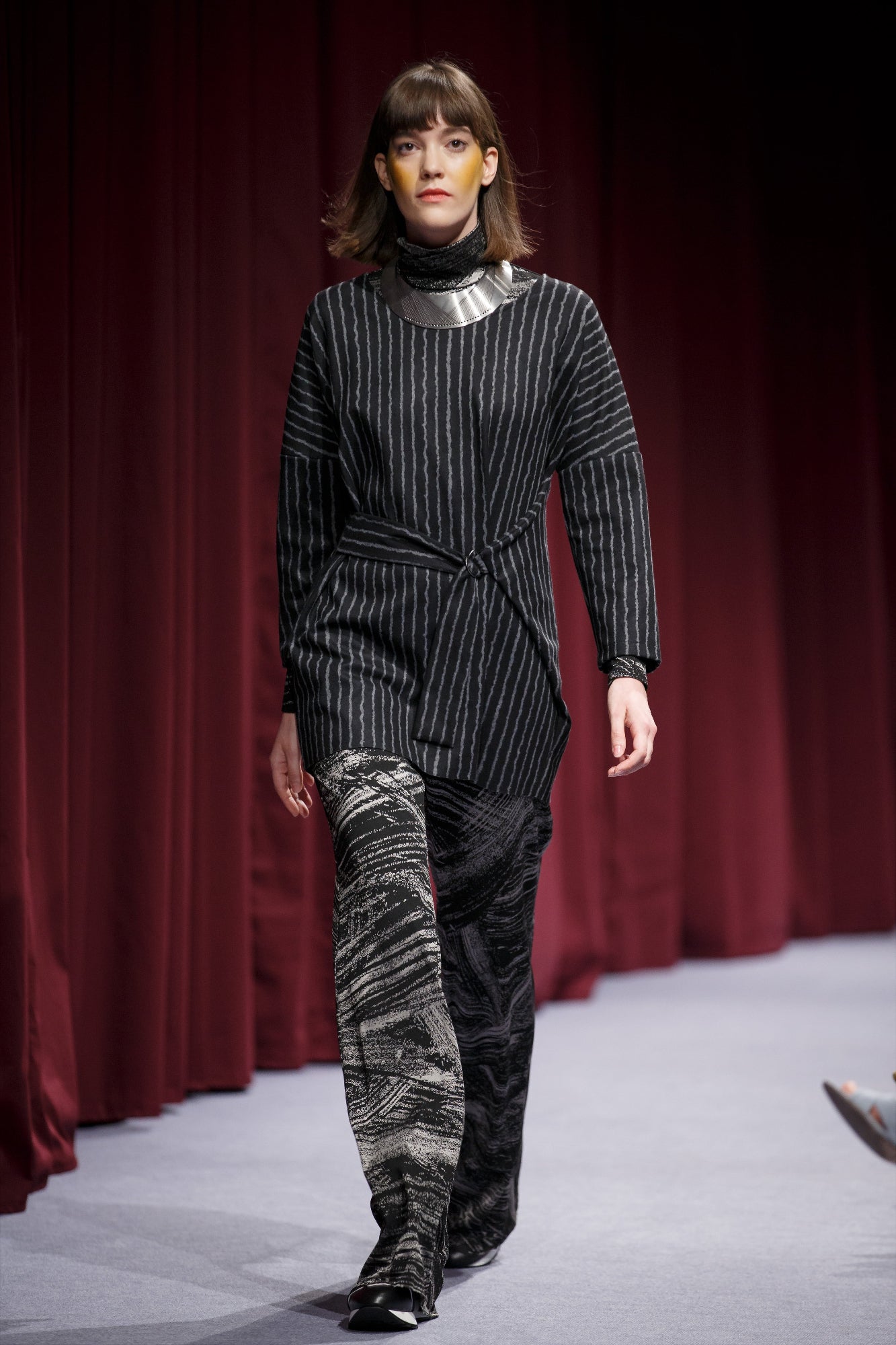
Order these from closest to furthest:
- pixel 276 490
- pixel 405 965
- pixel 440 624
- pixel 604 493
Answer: pixel 405 965 → pixel 440 624 → pixel 604 493 → pixel 276 490

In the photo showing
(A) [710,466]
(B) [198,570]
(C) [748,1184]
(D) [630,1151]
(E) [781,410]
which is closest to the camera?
(C) [748,1184]

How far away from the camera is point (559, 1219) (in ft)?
6.67

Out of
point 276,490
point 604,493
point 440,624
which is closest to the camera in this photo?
Result: point 440,624

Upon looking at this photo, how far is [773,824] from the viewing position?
465cm

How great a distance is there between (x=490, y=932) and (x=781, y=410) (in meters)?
3.50

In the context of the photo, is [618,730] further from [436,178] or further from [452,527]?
[436,178]

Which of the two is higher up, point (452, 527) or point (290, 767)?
point (452, 527)

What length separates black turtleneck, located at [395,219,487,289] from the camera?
1.67 meters

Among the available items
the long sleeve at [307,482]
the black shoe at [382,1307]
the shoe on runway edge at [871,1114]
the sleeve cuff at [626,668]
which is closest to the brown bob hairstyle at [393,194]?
the long sleeve at [307,482]

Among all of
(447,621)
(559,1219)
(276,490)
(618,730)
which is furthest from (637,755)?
(276,490)

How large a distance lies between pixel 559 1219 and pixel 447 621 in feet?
2.83

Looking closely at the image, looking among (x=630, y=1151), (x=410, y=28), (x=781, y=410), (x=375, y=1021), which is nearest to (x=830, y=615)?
(x=781, y=410)

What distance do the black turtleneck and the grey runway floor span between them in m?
1.06

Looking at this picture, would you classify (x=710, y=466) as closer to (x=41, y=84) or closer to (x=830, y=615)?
(x=830, y=615)
